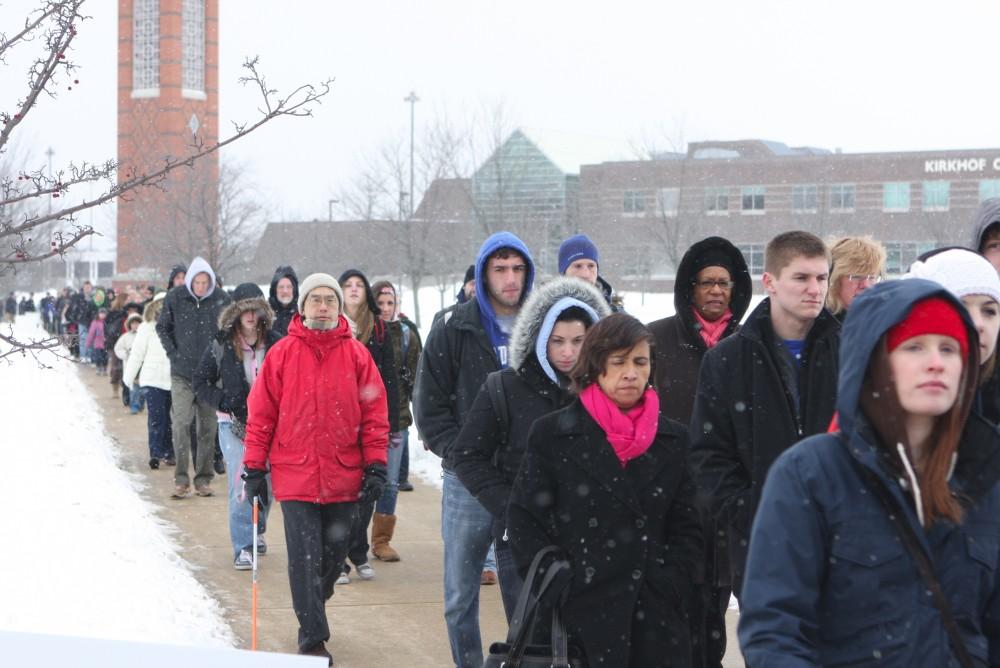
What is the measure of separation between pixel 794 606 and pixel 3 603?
224 inches

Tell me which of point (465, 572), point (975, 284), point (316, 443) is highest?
point (975, 284)

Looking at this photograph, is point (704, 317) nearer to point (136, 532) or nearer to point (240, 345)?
point (240, 345)

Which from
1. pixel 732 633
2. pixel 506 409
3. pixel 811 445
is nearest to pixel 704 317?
pixel 506 409

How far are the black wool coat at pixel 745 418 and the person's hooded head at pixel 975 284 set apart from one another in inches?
25.6

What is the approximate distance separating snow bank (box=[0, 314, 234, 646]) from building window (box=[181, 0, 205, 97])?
7677cm

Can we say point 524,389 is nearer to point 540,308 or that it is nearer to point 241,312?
point 540,308

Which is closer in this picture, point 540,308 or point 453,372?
point 540,308

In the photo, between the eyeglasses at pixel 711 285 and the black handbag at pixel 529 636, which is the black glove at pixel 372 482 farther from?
the black handbag at pixel 529 636


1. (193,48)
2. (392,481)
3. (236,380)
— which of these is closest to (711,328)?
(392,481)

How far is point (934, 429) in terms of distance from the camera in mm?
2855

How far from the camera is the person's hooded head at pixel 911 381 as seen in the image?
275cm

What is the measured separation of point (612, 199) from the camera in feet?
188

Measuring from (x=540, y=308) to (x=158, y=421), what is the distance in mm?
10218

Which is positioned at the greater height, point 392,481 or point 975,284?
point 975,284
